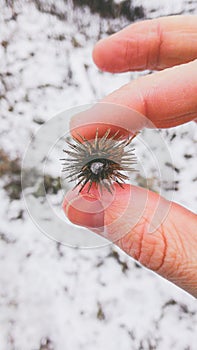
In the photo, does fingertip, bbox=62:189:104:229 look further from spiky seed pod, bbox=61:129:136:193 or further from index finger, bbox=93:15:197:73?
index finger, bbox=93:15:197:73

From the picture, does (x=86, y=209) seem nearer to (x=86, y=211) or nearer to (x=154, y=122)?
(x=86, y=211)

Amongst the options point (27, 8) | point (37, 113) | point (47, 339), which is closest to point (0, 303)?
point (47, 339)

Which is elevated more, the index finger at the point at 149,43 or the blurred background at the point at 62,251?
the index finger at the point at 149,43

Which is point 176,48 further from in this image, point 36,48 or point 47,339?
point 47,339

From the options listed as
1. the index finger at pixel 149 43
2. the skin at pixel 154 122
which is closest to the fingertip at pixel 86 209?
the skin at pixel 154 122

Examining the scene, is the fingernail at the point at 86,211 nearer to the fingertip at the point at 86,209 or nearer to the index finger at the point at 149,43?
the fingertip at the point at 86,209

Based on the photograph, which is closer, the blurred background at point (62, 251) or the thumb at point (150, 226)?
the thumb at point (150, 226)

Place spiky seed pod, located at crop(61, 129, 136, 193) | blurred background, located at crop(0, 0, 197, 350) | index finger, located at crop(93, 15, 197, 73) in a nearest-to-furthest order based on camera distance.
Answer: spiky seed pod, located at crop(61, 129, 136, 193) < index finger, located at crop(93, 15, 197, 73) < blurred background, located at crop(0, 0, 197, 350)

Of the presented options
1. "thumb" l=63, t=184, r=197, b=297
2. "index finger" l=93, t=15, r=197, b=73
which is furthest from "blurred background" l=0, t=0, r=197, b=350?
"thumb" l=63, t=184, r=197, b=297
